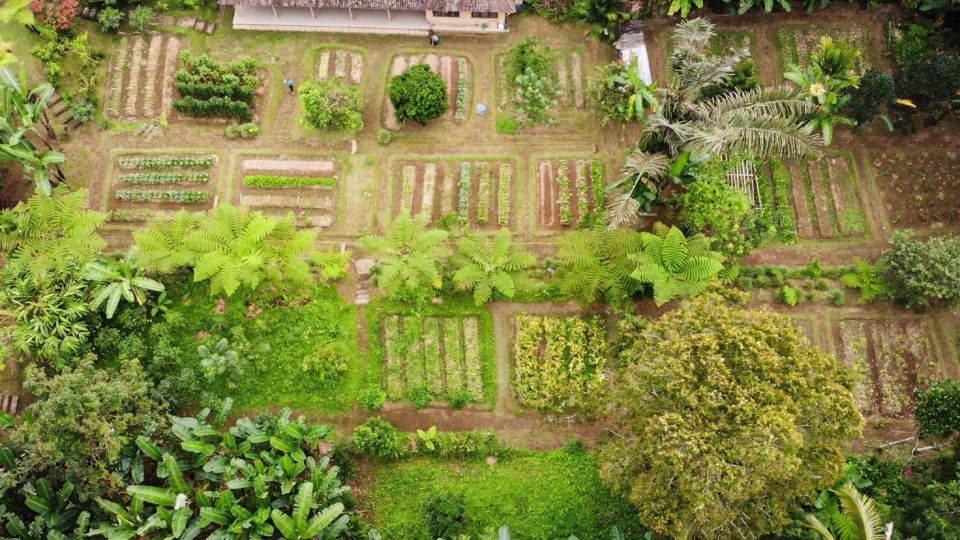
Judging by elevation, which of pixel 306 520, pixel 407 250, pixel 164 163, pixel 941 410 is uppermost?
pixel 164 163

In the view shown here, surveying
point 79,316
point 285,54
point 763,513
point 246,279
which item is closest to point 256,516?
point 246,279

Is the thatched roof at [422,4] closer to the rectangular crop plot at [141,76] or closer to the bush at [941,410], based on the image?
the rectangular crop plot at [141,76]

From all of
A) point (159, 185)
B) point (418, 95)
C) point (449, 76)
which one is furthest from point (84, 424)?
point (449, 76)

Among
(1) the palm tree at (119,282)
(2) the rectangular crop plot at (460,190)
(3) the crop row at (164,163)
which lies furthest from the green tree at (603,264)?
(3) the crop row at (164,163)

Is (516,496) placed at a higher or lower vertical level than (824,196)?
lower

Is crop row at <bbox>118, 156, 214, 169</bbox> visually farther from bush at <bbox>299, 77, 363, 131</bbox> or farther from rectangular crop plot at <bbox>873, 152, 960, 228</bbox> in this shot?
→ rectangular crop plot at <bbox>873, 152, 960, 228</bbox>

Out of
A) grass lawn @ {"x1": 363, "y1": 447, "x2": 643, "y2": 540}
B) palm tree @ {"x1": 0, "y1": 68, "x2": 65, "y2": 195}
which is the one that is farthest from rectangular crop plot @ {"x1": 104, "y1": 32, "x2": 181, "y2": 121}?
grass lawn @ {"x1": 363, "y1": 447, "x2": 643, "y2": 540}

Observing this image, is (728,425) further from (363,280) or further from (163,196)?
(163,196)
